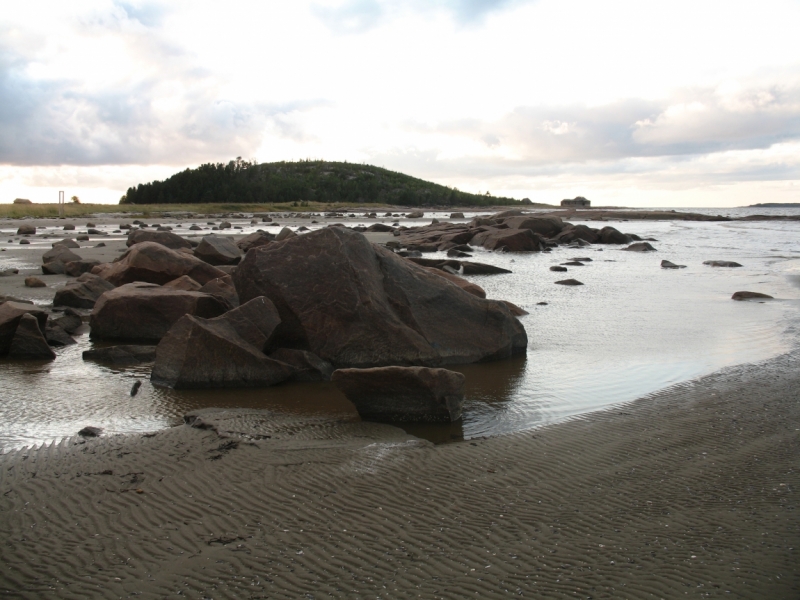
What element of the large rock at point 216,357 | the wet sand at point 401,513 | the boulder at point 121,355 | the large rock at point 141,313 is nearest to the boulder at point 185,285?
the large rock at point 141,313

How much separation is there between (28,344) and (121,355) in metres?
0.98

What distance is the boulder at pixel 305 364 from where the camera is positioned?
254 inches

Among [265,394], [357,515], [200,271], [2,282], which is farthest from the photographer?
[2,282]

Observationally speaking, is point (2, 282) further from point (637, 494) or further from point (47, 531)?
point (637, 494)

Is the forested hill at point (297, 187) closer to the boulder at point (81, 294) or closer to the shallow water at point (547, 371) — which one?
the boulder at point (81, 294)

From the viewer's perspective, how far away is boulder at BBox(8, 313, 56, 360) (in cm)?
694

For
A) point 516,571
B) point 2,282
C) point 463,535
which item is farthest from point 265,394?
point 2,282

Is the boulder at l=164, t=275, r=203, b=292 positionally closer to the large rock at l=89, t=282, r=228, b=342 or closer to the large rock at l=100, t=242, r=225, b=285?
the large rock at l=89, t=282, r=228, b=342

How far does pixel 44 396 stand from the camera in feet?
18.7

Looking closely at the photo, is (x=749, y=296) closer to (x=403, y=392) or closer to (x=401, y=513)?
(x=403, y=392)

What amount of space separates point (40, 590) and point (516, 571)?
2.08 meters

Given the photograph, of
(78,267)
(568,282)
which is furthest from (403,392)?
(78,267)

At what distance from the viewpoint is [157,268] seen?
10.2 m

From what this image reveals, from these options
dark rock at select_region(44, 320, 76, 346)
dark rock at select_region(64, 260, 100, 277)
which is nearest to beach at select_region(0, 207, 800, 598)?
dark rock at select_region(44, 320, 76, 346)
